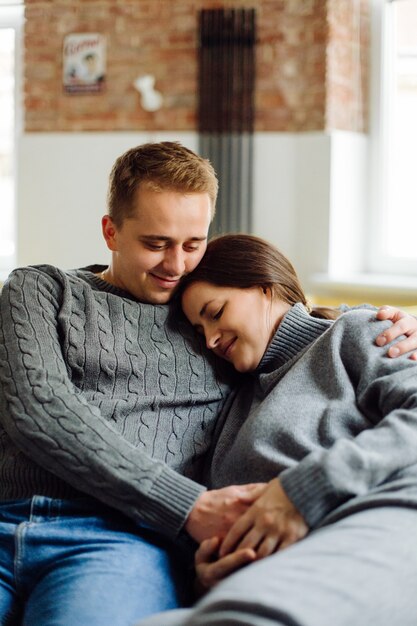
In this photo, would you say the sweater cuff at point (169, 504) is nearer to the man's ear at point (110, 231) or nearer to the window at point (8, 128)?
the man's ear at point (110, 231)

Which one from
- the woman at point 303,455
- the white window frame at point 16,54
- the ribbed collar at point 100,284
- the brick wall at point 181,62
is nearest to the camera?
the woman at point 303,455

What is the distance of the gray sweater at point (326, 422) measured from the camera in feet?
4.89

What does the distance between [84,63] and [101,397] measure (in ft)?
12.7

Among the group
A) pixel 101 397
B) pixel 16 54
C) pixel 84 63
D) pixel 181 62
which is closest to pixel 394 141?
pixel 181 62

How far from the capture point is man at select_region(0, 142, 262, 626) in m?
1.60

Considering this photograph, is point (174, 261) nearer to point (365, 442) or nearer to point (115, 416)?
point (115, 416)

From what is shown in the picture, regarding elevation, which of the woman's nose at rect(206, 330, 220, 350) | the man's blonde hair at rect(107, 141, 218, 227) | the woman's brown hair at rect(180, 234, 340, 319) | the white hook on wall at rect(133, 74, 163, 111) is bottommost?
the woman's nose at rect(206, 330, 220, 350)

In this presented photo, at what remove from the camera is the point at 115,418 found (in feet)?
5.95

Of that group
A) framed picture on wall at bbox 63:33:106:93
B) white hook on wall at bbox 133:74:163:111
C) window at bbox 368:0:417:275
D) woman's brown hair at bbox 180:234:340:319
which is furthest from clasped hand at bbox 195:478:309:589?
framed picture on wall at bbox 63:33:106:93

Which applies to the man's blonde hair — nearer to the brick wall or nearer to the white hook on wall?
the brick wall

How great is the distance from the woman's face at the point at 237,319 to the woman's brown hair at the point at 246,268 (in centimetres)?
2

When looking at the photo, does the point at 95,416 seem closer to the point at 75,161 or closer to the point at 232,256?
the point at 232,256

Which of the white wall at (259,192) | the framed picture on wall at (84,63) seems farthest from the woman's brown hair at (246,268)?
the framed picture on wall at (84,63)

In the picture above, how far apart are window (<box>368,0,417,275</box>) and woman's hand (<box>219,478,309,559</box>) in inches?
139
